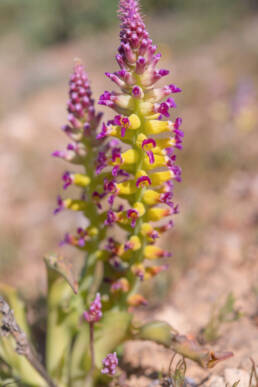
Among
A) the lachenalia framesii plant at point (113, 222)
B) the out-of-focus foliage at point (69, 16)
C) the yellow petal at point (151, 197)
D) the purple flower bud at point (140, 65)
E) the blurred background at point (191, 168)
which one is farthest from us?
the out-of-focus foliage at point (69, 16)

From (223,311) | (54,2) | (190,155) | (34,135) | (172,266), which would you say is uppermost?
(54,2)

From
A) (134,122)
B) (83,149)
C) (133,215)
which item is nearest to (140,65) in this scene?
(134,122)

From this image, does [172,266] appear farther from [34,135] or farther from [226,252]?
[34,135]

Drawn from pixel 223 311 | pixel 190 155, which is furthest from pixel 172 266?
pixel 190 155

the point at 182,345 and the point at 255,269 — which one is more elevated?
the point at 255,269

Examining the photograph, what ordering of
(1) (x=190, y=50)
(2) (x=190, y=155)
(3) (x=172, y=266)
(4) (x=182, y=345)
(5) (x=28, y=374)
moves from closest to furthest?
(4) (x=182, y=345) → (5) (x=28, y=374) → (3) (x=172, y=266) → (2) (x=190, y=155) → (1) (x=190, y=50)

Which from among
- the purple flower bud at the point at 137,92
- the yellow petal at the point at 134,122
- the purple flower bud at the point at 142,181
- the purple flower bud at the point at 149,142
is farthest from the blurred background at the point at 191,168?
the purple flower bud at the point at 137,92

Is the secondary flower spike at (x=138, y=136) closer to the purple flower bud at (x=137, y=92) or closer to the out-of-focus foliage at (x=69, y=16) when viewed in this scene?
the purple flower bud at (x=137, y=92)
